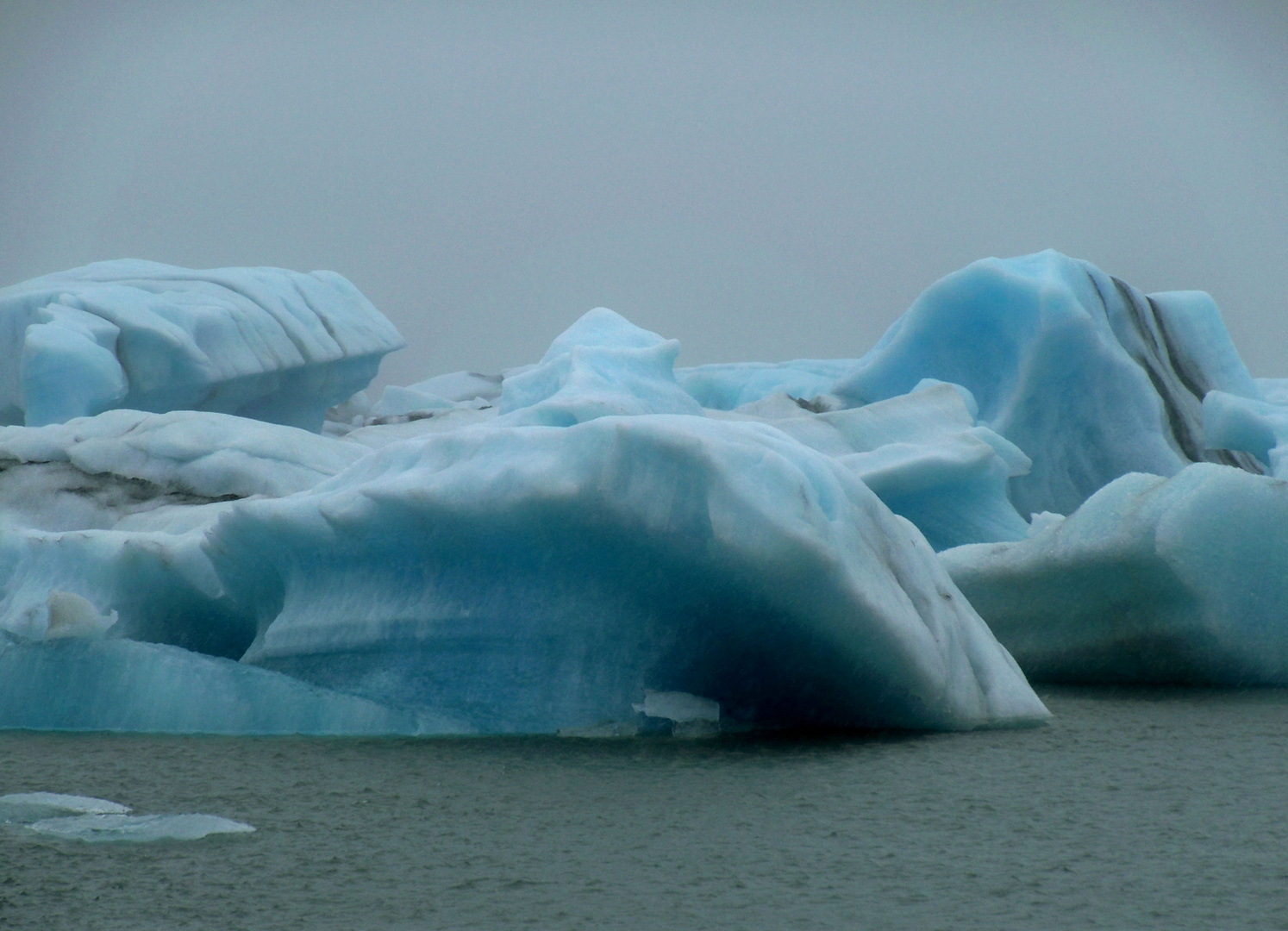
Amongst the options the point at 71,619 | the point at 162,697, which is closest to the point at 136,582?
the point at 71,619

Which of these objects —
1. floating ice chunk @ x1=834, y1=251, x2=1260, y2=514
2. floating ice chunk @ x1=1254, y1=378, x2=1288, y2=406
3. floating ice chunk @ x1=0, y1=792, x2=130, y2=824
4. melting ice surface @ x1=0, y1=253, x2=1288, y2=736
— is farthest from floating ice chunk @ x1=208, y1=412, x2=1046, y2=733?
floating ice chunk @ x1=1254, y1=378, x2=1288, y2=406

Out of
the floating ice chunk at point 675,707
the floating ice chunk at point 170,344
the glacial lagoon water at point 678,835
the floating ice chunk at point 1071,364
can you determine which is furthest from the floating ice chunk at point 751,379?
the glacial lagoon water at point 678,835

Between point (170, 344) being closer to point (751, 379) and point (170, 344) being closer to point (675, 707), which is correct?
point (751, 379)

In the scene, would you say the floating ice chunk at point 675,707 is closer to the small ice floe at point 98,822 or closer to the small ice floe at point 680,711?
the small ice floe at point 680,711

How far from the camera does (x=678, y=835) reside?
1295 millimetres

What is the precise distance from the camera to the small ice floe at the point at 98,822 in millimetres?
1314

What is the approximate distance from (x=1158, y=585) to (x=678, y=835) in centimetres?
150

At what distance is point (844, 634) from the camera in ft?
6.04

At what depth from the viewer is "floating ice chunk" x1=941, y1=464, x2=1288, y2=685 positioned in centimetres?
243

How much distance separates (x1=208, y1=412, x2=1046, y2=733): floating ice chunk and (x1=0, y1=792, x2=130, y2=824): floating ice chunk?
628 mm

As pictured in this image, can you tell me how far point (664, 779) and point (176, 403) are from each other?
14.6 feet

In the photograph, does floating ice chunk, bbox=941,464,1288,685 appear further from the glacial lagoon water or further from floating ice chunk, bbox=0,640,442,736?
floating ice chunk, bbox=0,640,442,736

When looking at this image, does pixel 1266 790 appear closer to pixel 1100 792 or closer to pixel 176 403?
pixel 1100 792

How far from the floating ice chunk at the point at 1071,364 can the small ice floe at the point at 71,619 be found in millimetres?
3174
